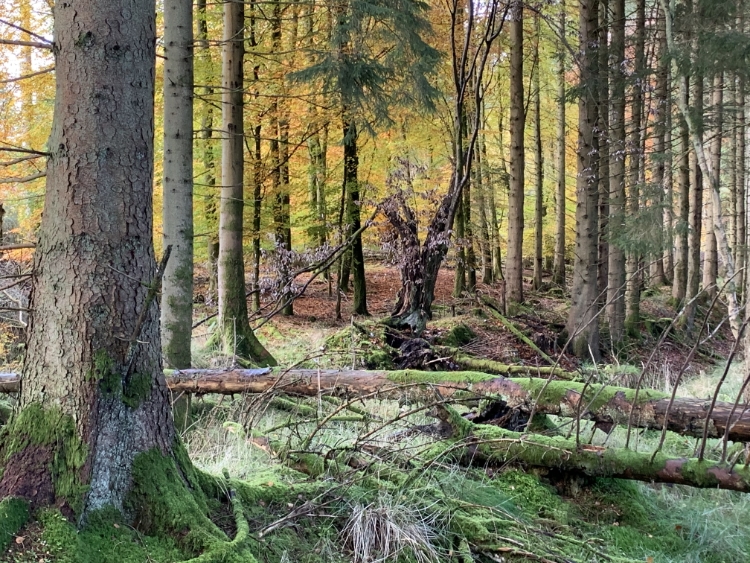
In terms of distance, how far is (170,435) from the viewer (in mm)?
2441

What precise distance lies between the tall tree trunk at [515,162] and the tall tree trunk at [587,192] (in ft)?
7.15

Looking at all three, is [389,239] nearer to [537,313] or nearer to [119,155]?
[537,313]

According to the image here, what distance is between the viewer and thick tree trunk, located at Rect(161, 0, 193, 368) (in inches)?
208

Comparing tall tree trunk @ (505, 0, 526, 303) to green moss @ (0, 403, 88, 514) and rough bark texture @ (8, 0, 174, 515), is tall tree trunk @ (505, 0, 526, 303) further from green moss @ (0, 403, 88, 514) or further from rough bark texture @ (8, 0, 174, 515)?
green moss @ (0, 403, 88, 514)

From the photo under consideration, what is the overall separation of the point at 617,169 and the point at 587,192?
6.33 feet

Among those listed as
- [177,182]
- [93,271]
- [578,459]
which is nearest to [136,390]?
[93,271]

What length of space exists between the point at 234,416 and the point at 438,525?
260 centimetres

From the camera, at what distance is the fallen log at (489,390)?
4086mm

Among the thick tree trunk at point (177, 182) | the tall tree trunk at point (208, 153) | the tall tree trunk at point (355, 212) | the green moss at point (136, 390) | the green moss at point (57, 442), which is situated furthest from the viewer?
the tall tree trunk at point (355, 212)

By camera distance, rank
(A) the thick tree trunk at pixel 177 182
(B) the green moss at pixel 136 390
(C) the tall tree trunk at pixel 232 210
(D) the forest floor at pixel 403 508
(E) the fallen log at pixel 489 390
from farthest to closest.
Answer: (C) the tall tree trunk at pixel 232 210, (A) the thick tree trunk at pixel 177 182, (E) the fallen log at pixel 489 390, (D) the forest floor at pixel 403 508, (B) the green moss at pixel 136 390

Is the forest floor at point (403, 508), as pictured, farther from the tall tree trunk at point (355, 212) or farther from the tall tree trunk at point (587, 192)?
the tall tree trunk at point (355, 212)

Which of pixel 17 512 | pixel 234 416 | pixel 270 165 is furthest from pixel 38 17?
pixel 17 512

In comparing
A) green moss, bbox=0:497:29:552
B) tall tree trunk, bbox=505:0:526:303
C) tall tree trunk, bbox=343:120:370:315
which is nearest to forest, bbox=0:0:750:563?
green moss, bbox=0:497:29:552

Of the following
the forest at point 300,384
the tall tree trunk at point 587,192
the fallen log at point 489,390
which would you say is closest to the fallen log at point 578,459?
the forest at point 300,384
